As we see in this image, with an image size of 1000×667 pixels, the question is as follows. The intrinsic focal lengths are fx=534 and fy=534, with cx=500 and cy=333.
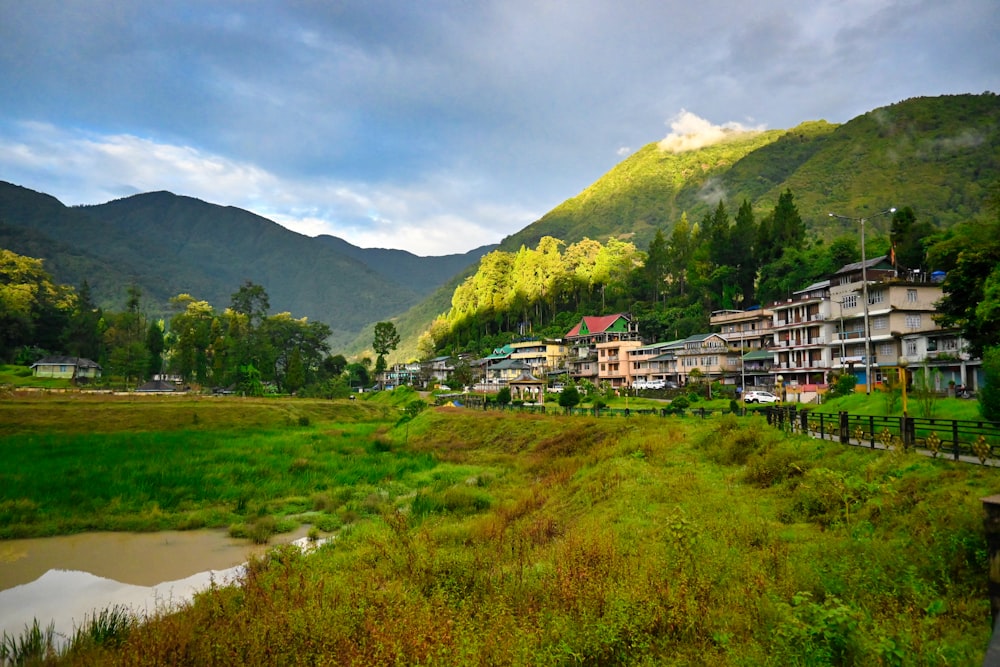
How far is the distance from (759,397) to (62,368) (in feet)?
303

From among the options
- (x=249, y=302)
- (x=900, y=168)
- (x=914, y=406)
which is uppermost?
(x=900, y=168)

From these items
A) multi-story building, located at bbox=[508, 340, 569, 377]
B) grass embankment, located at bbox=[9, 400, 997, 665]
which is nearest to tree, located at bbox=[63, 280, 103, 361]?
multi-story building, located at bbox=[508, 340, 569, 377]

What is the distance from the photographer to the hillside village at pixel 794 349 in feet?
132

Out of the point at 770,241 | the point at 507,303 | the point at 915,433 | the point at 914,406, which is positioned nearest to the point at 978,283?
the point at 914,406

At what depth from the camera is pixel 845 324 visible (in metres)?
50.1

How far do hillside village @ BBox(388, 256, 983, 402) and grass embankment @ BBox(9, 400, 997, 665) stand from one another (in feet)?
46.4

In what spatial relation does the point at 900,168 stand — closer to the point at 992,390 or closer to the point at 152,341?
the point at 992,390

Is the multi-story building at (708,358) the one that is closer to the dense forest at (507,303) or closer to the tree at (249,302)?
the dense forest at (507,303)

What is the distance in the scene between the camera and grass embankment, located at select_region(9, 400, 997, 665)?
686 cm

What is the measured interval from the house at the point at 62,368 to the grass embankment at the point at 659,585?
281 feet

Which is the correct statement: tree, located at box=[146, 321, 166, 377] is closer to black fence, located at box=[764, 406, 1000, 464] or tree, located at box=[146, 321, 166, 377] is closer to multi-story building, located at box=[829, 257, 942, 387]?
black fence, located at box=[764, 406, 1000, 464]

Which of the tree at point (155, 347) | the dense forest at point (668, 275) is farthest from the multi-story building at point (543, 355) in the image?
the tree at point (155, 347)

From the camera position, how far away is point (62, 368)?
78.3m

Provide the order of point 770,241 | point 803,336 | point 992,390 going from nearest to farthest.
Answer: point 992,390 → point 803,336 → point 770,241
